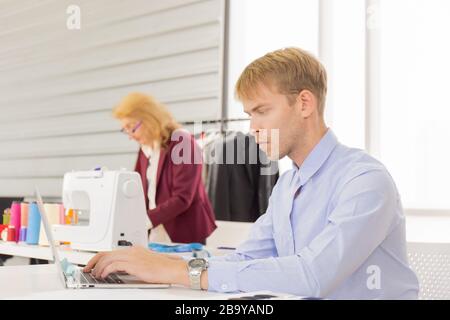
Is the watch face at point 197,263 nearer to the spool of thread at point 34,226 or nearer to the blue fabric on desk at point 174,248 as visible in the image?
the blue fabric on desk at point 174,248

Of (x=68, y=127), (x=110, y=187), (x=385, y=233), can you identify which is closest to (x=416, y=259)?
(x=385, y=233)

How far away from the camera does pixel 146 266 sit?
4.37ft

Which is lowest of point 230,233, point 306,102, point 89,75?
point 230,233

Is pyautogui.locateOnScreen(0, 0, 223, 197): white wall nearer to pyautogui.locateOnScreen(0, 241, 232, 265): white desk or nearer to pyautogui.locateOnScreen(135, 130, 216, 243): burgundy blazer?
pyautogui.locateOnScreen(135, 130, 216, 243): burgundy blazer

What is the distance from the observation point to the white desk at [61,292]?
1.17 meters

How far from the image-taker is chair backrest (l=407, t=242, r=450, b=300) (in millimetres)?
1703

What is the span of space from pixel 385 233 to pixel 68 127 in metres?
4.15

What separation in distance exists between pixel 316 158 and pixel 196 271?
→ 482 millimetres

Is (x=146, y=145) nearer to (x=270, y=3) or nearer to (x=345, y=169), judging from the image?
(x=270, y=3)

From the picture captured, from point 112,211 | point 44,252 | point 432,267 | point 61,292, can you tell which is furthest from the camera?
point 44,252

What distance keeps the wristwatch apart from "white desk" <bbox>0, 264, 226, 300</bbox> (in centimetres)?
2

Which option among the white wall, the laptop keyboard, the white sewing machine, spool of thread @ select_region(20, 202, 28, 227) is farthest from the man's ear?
the white wall

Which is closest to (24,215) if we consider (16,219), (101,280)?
(16,219)

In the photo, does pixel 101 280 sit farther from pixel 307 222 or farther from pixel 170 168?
pixel 170 168
